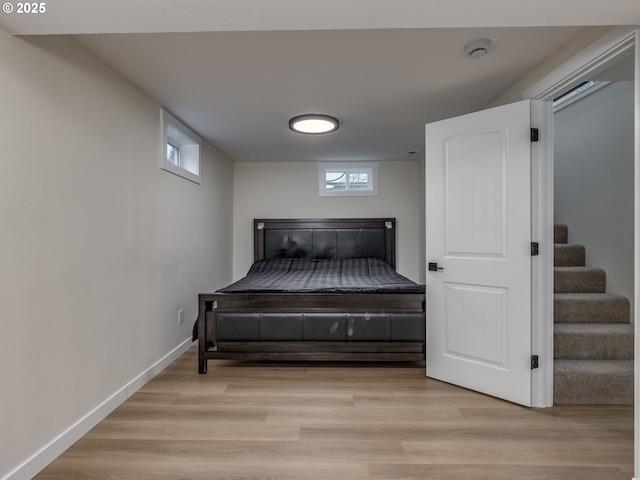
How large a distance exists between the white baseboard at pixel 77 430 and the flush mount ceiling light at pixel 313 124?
234 centimetres

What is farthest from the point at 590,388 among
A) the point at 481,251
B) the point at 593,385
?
the point at 481,251

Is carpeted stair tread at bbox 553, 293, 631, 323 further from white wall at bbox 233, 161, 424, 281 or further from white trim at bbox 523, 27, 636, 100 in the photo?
white wall at bbox 233, 161, 424, 281

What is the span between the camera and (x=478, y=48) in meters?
2.01

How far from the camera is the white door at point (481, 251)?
7.25 feet

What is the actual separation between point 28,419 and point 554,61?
3387 millimetres

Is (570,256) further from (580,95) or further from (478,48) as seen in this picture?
(478,48)

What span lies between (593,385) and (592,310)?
2.16ft

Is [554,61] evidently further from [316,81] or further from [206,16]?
[206,16]

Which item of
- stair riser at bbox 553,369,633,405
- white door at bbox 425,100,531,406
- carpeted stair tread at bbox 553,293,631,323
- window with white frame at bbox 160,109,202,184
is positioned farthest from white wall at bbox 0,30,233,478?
carpeted stair tread at bbox 553,293,631,323

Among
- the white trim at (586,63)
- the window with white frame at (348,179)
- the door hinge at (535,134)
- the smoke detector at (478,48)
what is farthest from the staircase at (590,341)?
the window with white frame at (348,179)

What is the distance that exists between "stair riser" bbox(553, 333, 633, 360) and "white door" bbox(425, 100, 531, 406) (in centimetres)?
47

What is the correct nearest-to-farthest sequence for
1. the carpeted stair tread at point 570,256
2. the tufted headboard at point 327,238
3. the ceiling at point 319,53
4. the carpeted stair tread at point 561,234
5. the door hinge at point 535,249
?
1. the ceiling at point 319,53
2. the door hinge at point 535,249
3. the carpeted stair tread at point 570,256
4. the carpeted stair tread at point 561,234
5. the tufted headboard at point 327,238

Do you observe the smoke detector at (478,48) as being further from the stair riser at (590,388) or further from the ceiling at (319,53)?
the stair riser at (590,388)

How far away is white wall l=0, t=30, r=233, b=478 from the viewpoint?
1531mm
